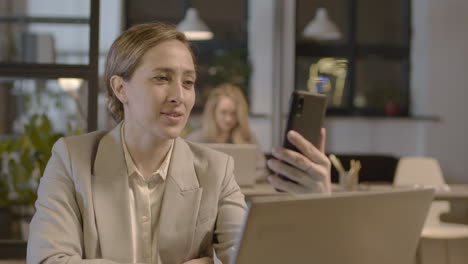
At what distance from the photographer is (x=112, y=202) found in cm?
155

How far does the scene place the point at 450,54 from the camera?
7969 millimetres

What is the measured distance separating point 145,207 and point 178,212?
8 cm

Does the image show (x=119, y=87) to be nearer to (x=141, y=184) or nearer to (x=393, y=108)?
(x=141, y=184)

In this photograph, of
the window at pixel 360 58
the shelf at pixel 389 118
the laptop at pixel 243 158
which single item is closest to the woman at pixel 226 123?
the laptop at pixel 243 158

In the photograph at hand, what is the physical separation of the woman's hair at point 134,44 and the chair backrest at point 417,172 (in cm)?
360

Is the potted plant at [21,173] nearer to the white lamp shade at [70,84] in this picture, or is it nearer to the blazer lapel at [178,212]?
the white lamp shade at [70,84]

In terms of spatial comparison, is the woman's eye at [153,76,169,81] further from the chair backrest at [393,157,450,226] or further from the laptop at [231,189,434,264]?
the chair backrest at [393,157,450,226]

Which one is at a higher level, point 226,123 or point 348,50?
point 348,50

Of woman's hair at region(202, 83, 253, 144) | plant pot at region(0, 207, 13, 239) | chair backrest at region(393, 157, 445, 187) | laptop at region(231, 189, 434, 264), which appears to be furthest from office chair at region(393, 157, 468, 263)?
laptop at region(231, 189, 434, 264)

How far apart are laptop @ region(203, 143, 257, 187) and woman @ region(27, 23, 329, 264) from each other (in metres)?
2.25

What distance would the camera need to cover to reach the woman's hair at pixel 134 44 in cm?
154

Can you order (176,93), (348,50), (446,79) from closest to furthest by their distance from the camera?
(176,93)
(446,79)
(348,50)

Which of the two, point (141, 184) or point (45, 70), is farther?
point (45, 70)

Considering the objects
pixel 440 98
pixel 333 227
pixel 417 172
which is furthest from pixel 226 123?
pixel 333 227
